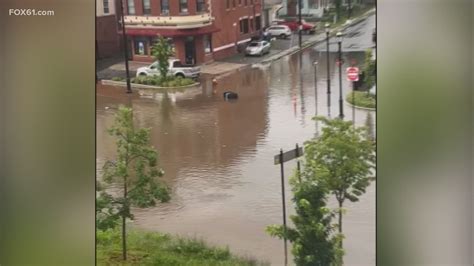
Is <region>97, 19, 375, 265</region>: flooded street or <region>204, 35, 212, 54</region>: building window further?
<region>204, 35, 212, 54</region>: building window

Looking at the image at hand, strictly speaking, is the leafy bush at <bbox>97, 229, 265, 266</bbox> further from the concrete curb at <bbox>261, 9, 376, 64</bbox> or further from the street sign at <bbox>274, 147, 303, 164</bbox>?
the concrete curb at <bbox>261, 9, 376, 64</bbox>

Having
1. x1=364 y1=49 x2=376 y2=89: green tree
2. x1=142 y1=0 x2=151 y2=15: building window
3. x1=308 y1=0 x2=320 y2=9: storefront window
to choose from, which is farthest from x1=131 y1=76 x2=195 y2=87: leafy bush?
x1=364 y1=49 x2=376 y2=89: green tree

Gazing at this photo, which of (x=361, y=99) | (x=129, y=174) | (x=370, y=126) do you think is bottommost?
(x=129, y=174)

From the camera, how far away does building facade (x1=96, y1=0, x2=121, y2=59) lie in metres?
2.35

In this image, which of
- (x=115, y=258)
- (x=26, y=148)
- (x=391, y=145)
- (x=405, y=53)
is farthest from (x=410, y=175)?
(x=26, y=148)

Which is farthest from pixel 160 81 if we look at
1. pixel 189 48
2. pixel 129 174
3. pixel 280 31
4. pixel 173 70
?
pixel 280 31

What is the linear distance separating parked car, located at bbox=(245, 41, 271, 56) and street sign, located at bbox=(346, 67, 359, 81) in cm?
34

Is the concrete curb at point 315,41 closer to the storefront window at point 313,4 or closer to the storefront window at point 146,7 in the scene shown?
the storefront window at point 313,4

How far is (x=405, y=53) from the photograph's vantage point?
89.2 inches

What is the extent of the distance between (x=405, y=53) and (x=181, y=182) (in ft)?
3.27

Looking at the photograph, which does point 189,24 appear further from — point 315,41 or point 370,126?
point 370,126

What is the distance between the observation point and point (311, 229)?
92.5 inches

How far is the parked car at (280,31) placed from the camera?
243cm

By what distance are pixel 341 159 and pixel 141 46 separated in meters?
0.92
